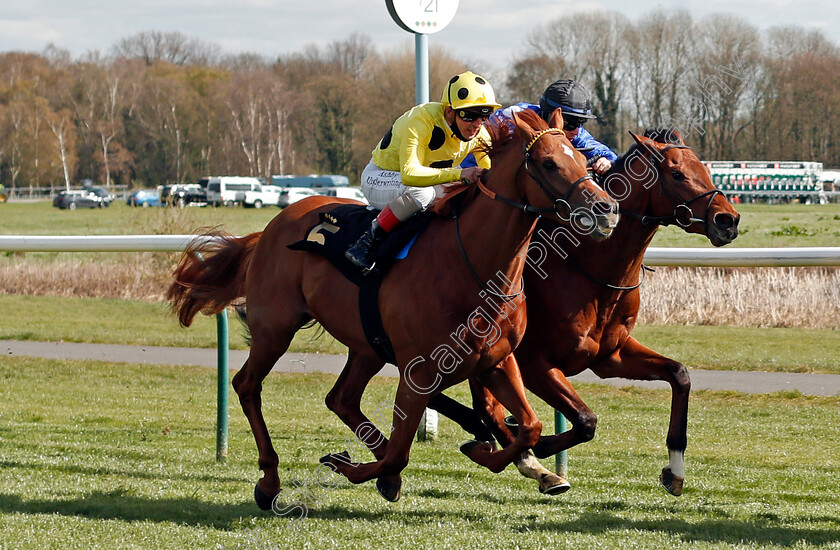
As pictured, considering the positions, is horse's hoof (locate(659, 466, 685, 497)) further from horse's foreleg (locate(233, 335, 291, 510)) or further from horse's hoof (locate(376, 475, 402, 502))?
horse's foreleg (locate(233, 335, 291, 510))

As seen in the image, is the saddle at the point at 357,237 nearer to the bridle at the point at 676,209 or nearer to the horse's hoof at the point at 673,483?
the bridle at the point at 676,209

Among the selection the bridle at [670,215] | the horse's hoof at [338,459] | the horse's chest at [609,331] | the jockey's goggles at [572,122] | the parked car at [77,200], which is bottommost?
the parked car at [77,200]

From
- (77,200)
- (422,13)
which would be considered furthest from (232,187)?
(422,13)

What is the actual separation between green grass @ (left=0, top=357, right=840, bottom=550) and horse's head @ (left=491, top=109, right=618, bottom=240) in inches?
54.3

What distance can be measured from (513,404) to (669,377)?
885mm

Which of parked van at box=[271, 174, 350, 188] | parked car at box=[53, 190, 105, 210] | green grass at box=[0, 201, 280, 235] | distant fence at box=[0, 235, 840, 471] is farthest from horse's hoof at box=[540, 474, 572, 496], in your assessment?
parked car at box=[53, 190, 105, 210]

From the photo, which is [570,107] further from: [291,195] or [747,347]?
[291,195]

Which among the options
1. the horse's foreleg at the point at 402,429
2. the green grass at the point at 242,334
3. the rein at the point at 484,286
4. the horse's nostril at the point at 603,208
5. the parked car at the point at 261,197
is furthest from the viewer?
the parked car at the point at 261,197

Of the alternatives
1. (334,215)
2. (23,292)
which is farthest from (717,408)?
(23,292)

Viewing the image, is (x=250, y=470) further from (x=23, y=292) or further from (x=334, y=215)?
(x=23, y=292)

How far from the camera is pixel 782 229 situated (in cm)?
Result: 1597

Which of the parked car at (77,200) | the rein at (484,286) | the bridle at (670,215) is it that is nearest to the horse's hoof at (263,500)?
the rein at (484,286)

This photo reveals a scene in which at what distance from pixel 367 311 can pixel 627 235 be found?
122 cm

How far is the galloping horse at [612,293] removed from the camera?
4203mm
